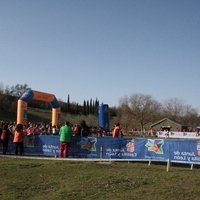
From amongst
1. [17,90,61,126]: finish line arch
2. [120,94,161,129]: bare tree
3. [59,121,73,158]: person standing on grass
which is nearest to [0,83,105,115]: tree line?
[120,94,161,129]: bare tree

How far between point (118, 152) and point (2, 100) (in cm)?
5102

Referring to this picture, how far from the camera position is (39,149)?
14.7 metres

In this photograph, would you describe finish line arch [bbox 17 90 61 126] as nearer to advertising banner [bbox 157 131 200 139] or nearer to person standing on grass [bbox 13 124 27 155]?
person standing on grass [bbox 13 124 27 155]

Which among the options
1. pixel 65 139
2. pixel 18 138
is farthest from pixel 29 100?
pixel 65 139

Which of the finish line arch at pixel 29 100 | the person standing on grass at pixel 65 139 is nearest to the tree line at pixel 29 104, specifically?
the finish line arch at pixel 29 100

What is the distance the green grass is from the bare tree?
6176cm

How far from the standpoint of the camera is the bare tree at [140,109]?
232ft

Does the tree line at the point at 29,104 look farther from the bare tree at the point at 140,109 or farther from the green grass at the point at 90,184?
the green grass at the point at 90,184

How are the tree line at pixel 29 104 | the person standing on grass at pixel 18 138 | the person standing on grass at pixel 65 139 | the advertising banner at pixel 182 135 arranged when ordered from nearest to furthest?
1. the person standing on grass at pixel 65 139
2. the person standing on grass at pixel 18 138
3. the advertising banner at pixel 182 135
4. the tree line at pixel 29 104

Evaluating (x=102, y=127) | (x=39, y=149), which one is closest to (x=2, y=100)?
(x=102, y=127)

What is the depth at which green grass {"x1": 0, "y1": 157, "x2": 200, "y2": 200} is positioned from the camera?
635cm

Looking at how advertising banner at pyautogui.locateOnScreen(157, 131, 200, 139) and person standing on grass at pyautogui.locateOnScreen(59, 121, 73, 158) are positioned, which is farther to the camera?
advertising banner at pyautogui.locateOnScreen(157, 131, 200, 139)

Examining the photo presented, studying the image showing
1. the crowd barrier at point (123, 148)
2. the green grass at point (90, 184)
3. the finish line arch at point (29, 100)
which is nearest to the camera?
the green grass at point (90, 184)

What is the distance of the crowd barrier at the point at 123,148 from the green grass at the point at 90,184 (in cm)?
247
